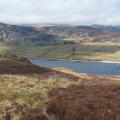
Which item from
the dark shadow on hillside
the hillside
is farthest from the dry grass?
the dark shadow on hillside

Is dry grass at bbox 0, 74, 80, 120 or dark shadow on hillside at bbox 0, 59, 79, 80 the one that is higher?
dry grass at bbox 0, 74, 80, 120

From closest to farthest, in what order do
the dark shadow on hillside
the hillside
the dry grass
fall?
the hillside → the dry grass → the dark shadow on hillside

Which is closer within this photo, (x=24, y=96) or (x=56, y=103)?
(x=56, y=103)

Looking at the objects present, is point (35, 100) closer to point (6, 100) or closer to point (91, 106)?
point (6, 100)

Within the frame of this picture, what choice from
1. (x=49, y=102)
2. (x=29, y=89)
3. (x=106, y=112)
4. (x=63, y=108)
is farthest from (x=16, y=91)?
(x=106, y=112)

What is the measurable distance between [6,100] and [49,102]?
6.66 feet

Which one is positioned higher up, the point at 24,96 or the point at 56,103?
the point at 56,103

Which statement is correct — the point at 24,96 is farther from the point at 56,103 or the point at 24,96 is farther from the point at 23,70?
the point at 23,70

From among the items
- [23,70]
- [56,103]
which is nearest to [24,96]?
[56,103]

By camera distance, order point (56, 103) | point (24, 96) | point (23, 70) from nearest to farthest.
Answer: point (56, 103) → point (24, 96) → point (23, 70)

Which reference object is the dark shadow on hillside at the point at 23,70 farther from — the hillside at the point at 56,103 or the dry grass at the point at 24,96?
the hillside at the point at 56,103

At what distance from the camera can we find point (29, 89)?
2073 centimetres

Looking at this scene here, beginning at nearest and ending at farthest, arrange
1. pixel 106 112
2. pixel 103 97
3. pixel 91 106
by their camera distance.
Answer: pixel 106 112
pixel 91 106
pixel 103 97

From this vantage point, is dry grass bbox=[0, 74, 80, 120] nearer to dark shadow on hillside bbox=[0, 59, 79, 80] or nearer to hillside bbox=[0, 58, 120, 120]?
hillside bbox=[0, 58, 120, 120]
